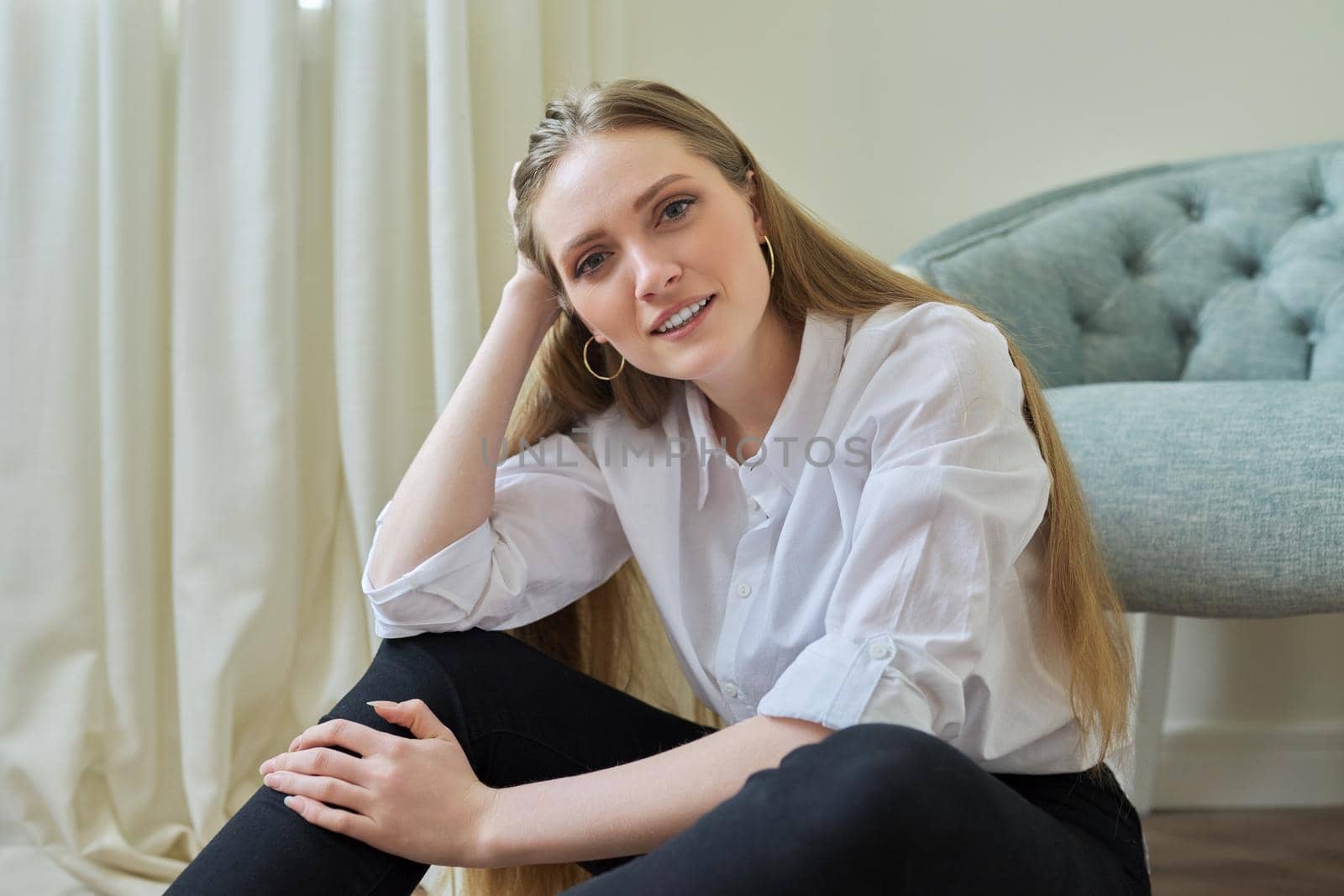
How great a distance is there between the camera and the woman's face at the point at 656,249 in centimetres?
98

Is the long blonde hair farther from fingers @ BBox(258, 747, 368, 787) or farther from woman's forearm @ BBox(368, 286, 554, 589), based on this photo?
fingers @ BBox(258, 747, 368, 787)

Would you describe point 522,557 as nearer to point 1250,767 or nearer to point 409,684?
point 409,684

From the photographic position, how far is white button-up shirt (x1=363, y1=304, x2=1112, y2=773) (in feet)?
2.66

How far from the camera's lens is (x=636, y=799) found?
841mm

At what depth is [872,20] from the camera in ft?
5.74

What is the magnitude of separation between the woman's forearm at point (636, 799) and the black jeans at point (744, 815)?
85 millimetres

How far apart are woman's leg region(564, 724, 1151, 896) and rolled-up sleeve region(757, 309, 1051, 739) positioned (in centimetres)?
7

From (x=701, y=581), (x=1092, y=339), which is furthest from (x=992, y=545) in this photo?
(x=1092, y=339)

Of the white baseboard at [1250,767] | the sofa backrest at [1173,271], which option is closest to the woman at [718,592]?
the sofa backrest at [1173,271]

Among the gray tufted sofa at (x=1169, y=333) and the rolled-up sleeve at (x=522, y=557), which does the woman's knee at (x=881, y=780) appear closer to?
the rolled-up sleeve at (x=522, y=557)

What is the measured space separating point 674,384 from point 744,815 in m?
0.57

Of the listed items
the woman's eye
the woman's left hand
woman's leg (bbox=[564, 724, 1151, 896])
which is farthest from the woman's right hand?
woman's leg (bbox=[564, 724, 1151, 896])

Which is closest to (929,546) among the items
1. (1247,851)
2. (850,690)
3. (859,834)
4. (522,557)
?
(850,690)

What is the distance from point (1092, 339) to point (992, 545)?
2.66 ft
